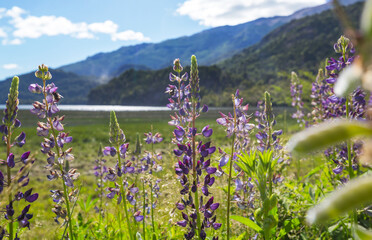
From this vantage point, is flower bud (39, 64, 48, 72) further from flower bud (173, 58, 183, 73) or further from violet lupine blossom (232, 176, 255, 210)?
violet lupine blossom (232, 176, 255, 210)

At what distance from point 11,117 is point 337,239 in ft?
10.1

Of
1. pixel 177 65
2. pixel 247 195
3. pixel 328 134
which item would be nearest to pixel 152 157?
pixel 247 195

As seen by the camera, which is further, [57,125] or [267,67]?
[267,67]

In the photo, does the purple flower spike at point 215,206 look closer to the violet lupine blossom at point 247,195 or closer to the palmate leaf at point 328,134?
the violet lupine blossom at point 247,195

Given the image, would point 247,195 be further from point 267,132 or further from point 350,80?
point 350,80

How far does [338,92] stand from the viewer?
0.40 metres

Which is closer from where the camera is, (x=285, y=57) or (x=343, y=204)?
(x=343, y=204)

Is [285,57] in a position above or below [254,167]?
above

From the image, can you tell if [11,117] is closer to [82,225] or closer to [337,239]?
[82,225]

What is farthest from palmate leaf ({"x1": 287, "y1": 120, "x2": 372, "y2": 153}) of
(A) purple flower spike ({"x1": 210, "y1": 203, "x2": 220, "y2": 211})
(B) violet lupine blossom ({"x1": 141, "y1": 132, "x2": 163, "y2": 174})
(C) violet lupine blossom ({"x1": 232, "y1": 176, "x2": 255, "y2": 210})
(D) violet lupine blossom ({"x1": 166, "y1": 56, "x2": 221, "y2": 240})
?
(B) violet lupine blossom ({"x1": 141, "y1": 132, "x2": 163, "y2": 174})

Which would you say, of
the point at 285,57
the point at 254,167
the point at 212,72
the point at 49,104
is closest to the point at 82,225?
the point at 49,104

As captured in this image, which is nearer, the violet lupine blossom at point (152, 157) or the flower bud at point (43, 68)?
the flower bud at point (43, 68)

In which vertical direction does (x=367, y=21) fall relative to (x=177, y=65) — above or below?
below

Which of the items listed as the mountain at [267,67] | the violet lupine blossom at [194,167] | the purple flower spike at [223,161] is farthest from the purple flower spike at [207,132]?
the mountain at [267,67]
